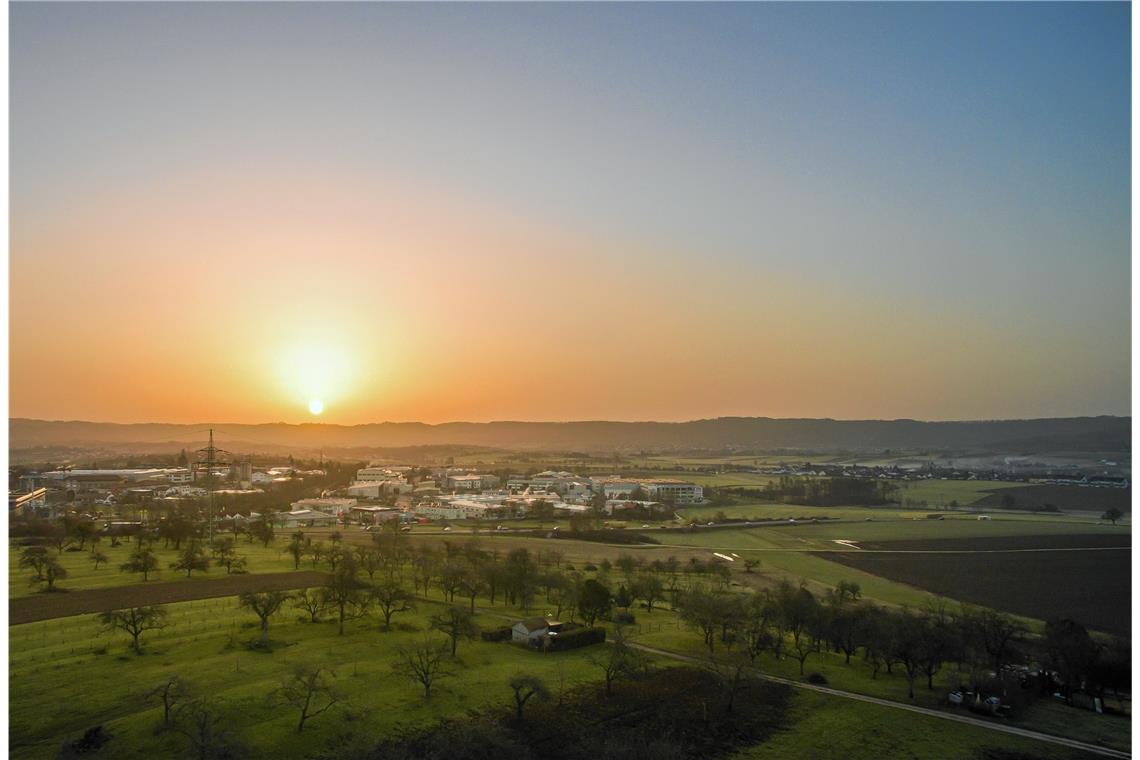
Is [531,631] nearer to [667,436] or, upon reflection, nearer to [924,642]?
[924,642]

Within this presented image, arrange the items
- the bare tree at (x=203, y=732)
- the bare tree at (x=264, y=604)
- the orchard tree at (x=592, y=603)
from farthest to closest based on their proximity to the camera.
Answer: the orchard tree at (x=592, y=603), the bare tree at (x=264, y=604), the bare tree at (x=203, y=732)

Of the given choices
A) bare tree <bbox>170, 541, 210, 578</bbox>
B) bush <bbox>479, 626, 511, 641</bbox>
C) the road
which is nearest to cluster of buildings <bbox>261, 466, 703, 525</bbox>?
bare tree <bbox>170, 541, 210, 578</bbox>

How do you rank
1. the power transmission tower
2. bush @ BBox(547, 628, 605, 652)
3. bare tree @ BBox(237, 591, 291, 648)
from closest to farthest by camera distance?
1. bare tree @ BBox(237, 591, 291, 648)
2. bush @ BBox(547, 628, 605, 652)
3. the power transmission tower

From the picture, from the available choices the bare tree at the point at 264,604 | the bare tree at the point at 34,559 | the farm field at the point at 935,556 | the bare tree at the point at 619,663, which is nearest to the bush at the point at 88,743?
the bare tree at the point at 264,604

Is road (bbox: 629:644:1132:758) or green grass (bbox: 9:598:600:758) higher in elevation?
green grass (bbox: 9:598:600:758)

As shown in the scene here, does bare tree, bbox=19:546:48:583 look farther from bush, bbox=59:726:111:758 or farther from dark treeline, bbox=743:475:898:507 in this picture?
dark treeline, bbox=743:475:898:507

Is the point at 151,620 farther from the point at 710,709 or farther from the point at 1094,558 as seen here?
the point at 1094,558

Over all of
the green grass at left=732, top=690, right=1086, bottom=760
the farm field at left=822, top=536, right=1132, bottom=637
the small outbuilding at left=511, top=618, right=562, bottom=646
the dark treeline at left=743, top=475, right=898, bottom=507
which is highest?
the small outbuilding at left=511, top=618, right=562, bottom=646

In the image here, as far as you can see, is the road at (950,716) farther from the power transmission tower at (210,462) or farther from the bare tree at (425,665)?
the power transmission tower at (210,462)
